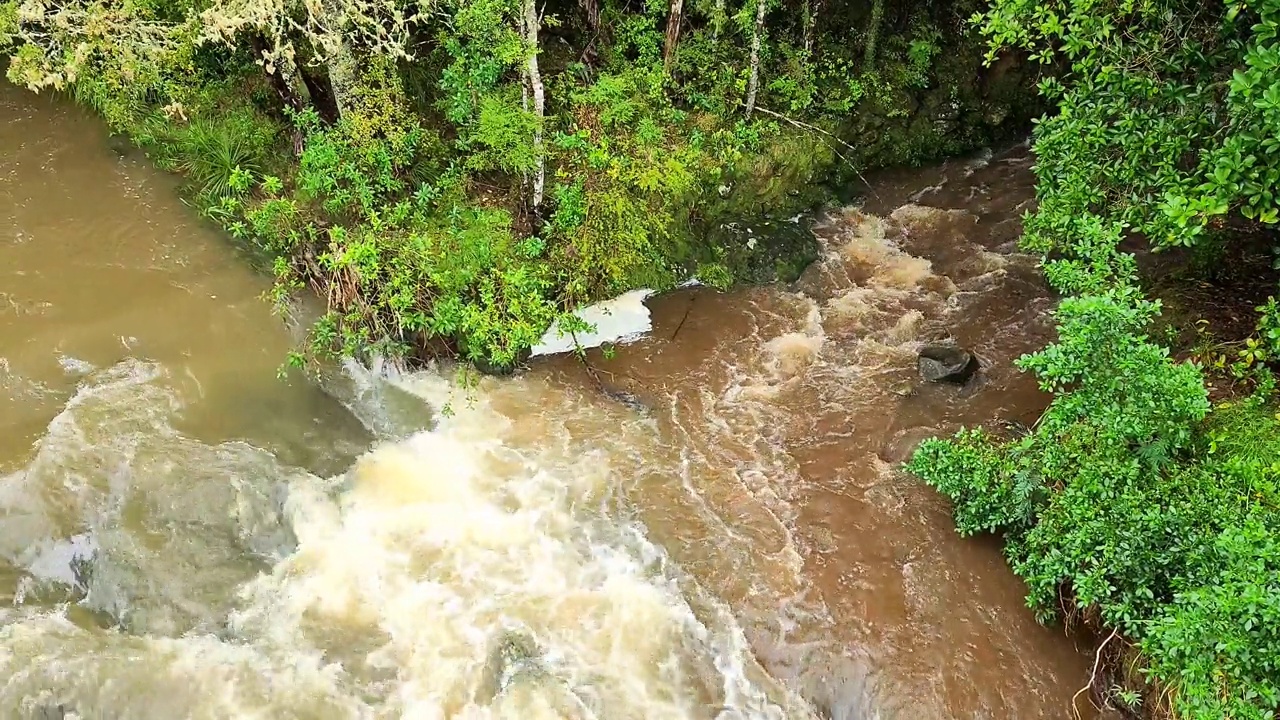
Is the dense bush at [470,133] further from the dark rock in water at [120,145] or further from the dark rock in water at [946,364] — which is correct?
the dark rock in water at [946,364]

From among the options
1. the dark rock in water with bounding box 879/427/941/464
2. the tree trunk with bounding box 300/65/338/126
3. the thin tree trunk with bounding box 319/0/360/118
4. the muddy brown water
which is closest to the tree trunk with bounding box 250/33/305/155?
the tree trunk with bounding box 300/65/338/126

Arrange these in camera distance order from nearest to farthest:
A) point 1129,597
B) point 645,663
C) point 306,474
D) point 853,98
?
1. point 1129,597
2. point 645,663
3. point 306,474
4. point 853,98

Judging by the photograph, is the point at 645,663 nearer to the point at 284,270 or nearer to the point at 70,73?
the point at 284,270

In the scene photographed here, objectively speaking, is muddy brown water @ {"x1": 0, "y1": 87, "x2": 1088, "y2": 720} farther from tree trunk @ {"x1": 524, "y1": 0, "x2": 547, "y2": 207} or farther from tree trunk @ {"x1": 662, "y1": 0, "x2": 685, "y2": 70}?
tree trunk @ {"x1": 662, "y1": 0, "x2": 685, "y2": 70}

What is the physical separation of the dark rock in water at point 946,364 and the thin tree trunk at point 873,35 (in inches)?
245

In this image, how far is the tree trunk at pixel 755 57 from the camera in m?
12.1

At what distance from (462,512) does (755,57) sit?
826 centimetres

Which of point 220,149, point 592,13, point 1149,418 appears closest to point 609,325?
point 592,13

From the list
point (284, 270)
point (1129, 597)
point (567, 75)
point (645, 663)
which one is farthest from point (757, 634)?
point (567, 75)

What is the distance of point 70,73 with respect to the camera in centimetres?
840

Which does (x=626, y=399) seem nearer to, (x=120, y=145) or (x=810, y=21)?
(x=810, y=21)

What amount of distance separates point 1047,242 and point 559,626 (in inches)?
264

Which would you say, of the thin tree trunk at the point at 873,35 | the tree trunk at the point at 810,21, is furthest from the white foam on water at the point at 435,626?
the thin tree trunk at the point at 873,35

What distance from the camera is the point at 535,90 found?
10156mm
